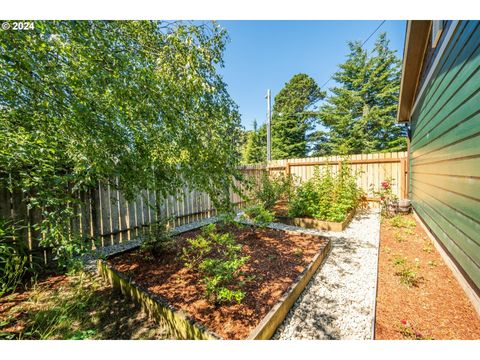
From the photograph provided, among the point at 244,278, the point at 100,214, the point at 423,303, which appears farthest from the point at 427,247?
the point at 100,214

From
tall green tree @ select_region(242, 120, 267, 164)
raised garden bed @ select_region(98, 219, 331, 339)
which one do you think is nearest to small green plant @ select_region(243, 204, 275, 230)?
raised garden bed @ select_region(98, 219, 331, 339)

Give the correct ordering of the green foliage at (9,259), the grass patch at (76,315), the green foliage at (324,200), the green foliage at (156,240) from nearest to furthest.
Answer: the green foliage at (9,259), the grass patch at (76,315), the green foliage at (156,240), the green foliage at (324,200)

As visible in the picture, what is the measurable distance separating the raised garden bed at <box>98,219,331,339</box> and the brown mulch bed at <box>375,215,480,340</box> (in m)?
0.77

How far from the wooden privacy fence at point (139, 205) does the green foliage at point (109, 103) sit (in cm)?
35

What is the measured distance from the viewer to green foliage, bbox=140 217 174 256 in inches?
109

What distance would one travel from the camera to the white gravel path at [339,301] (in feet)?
5.13

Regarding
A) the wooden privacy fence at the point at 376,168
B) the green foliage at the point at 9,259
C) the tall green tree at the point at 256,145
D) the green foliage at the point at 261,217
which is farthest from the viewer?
the tall green tree at the point at 256,145

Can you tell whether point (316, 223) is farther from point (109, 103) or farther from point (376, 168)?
point (109, 103)

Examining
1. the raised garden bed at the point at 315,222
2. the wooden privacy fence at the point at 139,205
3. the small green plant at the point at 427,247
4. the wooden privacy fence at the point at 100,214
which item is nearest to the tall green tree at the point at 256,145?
the wooden privacy fence at the point at 139,205

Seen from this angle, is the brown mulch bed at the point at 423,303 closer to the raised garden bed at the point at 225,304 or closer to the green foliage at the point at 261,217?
the raised garden bed at the point at 225,304

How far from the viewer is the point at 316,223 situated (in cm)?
440

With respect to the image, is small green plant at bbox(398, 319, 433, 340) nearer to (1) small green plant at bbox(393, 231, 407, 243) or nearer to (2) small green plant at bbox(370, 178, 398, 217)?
(1) small green plant at bbox(393, 231, 407, 243)

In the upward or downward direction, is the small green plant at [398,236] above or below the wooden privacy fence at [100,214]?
below
